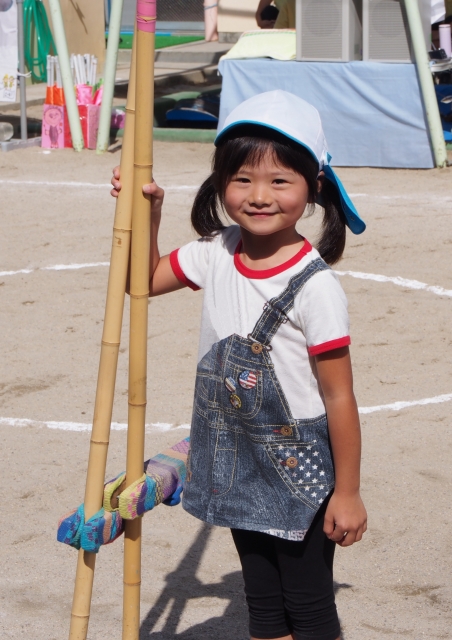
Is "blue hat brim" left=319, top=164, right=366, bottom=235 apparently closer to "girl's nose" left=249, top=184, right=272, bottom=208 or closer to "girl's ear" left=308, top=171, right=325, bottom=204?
"girl's ear" left=308, top=171, right=325, bottom=204

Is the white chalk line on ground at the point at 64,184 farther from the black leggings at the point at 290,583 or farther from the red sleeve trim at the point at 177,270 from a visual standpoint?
the black leggings at the point at 290,583

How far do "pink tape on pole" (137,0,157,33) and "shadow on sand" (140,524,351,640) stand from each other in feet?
5.30

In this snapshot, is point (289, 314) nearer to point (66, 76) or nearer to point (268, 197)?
point (268, 197)

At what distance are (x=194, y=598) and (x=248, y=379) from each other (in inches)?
41.3

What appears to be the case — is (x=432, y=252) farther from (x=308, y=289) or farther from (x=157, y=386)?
(x=308, y=289)

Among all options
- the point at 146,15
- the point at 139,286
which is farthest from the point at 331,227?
the point at 146,15

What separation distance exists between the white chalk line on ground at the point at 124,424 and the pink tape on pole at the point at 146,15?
230 cm

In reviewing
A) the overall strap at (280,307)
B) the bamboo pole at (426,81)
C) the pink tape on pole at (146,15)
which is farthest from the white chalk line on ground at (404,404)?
the bamboo pole at (426,81)

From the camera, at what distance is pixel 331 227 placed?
2.11 meters

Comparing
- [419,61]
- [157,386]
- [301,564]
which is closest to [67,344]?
[157,386]

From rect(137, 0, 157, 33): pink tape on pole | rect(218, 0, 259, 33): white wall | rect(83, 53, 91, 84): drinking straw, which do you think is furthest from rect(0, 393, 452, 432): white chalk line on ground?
rect(218, 0, 259, 33): white wall

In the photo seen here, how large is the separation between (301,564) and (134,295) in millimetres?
700

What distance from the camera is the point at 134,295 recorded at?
1.93 m

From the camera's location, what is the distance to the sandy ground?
2711 millimetres
